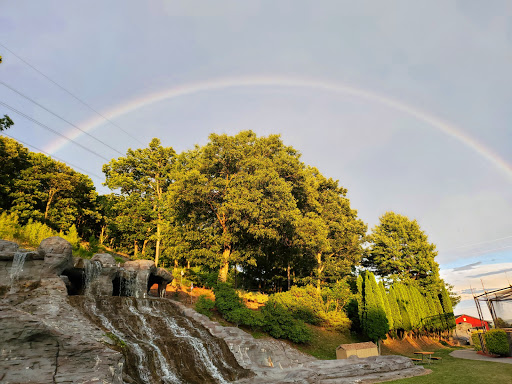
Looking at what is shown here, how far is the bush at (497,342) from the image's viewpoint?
21.0m

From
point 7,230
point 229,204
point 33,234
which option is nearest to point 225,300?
point 229,204

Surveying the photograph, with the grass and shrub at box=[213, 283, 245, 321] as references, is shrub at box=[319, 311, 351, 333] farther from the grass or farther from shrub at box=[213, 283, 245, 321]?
shrub at box=[213, 283, 245, 321]

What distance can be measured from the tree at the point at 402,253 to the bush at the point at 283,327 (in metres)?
23.4

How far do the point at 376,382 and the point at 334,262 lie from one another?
21.7 m

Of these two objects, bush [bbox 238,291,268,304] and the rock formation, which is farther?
bush [bbox 238,291,268,304]

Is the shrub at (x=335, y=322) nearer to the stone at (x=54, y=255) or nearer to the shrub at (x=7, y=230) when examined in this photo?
the stone at (x=54, y=255)

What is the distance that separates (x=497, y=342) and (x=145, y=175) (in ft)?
118

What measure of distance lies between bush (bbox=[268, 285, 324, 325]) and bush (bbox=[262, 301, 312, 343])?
2.15 metres

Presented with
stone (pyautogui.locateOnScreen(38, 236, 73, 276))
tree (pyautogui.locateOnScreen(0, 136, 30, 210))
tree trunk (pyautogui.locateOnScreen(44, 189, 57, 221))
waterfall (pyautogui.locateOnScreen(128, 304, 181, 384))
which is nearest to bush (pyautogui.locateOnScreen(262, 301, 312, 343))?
waterfall (pyautogui.locateOnScreen(128, 304, 181, 384))

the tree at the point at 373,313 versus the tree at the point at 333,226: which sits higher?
the tree at the point at 333,226

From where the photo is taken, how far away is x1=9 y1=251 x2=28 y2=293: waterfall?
14.0 metres

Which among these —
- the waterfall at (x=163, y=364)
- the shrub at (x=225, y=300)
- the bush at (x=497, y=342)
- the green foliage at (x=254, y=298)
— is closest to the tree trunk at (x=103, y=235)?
the green foliage at (x=254, y=298)

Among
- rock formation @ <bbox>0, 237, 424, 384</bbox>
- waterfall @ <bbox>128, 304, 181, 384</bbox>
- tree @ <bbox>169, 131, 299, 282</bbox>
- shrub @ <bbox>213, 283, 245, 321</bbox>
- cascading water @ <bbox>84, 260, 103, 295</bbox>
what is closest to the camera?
rock formation @ <bbox>0, 237, 424, 384</bbox>

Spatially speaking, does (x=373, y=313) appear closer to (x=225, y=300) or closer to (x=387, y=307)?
(x=387, y=307)
